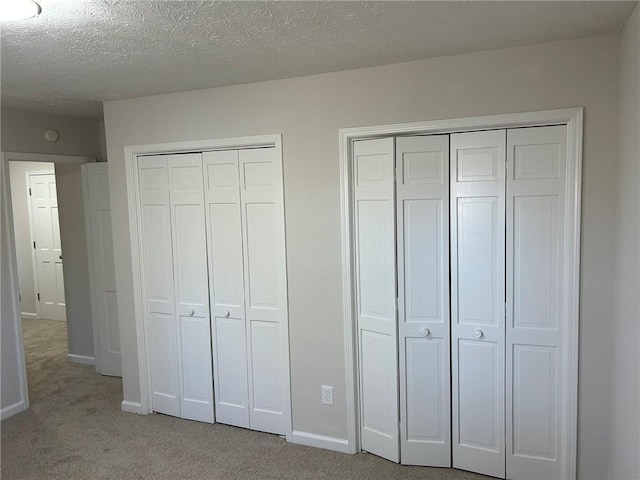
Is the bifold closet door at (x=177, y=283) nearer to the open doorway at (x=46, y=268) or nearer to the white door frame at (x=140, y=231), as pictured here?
the white door frame at (x=140, y=231)

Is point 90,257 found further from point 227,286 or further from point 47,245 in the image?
point 47,245

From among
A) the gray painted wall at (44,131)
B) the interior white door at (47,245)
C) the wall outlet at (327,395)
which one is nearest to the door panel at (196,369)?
the wall outlet at (327,395)

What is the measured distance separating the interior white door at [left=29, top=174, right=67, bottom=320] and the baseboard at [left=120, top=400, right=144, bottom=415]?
3.26m

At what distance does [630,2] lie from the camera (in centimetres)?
192

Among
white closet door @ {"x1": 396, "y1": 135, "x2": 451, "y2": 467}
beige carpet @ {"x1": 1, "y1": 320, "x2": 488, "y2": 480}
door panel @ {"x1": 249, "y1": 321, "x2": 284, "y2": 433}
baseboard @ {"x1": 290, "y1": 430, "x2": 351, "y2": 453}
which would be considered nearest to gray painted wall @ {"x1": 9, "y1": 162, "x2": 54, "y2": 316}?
beige carpet @ {"x1": 1, "y1": 320, "x2": 488, "y2": 480}

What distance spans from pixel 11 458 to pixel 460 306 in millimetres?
3041

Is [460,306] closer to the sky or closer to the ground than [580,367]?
closer to the sky

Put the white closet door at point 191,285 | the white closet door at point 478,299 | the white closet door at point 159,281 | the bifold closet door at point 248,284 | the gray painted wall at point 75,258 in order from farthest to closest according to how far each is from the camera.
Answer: the gray painted wall at point 75,258 → the white closet door at point 159,281 → the white closet door at point 191,285 → the bifold closet door at point 248,284 → the white closet door at point 478,299

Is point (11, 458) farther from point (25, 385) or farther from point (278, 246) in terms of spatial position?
point (278, 246)

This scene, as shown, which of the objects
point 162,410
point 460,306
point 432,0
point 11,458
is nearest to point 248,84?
point 432,0

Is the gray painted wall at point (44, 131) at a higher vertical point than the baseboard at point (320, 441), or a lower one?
higher

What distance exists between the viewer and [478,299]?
275 centimetres

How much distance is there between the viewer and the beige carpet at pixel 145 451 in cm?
292

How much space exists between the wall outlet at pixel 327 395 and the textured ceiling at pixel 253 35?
78.8 inches
